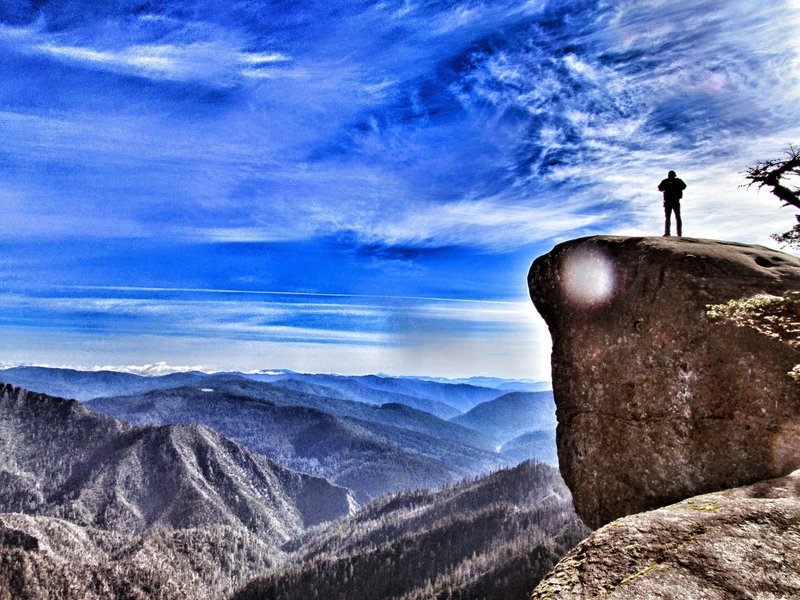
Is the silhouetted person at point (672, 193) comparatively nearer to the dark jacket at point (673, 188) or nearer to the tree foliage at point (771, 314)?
the dark jacket at point (673, 188)

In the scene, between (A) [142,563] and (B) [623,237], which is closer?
(B) [623,237]

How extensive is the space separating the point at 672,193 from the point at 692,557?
77.3 ft

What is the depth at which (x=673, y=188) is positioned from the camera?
1147 inches

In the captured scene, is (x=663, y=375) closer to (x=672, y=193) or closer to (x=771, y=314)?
(x=771, y=314)

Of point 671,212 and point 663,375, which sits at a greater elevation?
point 671,212

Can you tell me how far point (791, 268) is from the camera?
2306 cm

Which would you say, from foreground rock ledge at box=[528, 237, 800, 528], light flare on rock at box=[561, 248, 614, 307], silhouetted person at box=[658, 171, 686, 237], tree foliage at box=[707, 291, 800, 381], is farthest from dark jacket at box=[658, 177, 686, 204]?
tree foliage at box=[707, 291, 800, 381]

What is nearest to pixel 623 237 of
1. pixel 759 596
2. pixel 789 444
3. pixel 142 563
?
pixel 789 444

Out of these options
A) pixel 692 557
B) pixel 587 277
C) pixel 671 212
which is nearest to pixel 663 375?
pixel 587 277

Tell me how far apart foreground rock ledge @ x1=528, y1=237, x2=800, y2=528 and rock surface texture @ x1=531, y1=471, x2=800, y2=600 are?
25.2 feet

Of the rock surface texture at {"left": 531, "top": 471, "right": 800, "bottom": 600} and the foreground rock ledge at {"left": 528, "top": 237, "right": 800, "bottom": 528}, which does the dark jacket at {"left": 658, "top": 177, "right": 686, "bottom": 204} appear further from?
the rock surface texture at {"left": 531, "top": 471, "right": 800, "bottom": 600}

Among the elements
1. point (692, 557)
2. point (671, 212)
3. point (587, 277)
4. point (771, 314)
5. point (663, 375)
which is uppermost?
point (671, 212)

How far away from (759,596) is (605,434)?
15.8m

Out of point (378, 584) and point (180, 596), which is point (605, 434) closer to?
point (378, 584)
